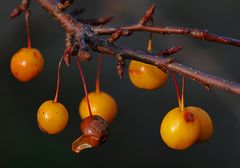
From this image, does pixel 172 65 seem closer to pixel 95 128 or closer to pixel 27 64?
pixel 95 128

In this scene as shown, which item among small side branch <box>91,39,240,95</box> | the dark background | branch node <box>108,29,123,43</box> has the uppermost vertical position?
branch node <box>108,29,123,43</box>

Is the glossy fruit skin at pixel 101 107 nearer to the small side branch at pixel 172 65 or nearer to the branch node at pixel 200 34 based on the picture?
the small side branch at pixel 172 65

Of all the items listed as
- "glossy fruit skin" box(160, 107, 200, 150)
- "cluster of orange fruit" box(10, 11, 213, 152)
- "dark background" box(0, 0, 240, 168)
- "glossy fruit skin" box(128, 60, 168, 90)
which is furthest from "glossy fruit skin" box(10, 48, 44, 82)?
"dark background" box(0, 0, 240, 168)

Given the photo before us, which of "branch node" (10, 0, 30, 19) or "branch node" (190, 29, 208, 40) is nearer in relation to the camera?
"branch node" (190, 29, 208, 40)

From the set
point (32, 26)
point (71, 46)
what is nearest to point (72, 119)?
point (32, 26)

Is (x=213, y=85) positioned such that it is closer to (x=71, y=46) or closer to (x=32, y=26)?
(x=71, y=46)

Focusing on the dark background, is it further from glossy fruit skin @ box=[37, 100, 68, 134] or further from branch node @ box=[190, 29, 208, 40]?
branch node @ box=[190, 29, 208, 40]

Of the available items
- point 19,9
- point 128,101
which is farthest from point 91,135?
point 128,101
